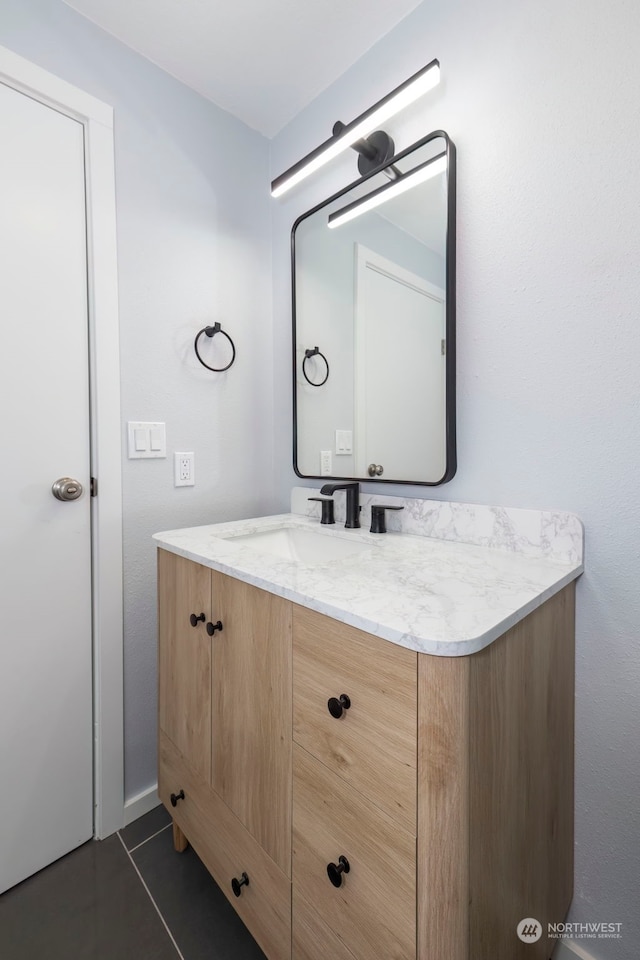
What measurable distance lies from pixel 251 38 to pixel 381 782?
194 cm

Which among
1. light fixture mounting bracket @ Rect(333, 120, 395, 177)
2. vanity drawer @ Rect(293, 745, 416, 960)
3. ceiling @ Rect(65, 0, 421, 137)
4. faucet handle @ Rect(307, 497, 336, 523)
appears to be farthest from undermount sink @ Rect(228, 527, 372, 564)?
ceiling @ Rect(65, 0, 421, 137)

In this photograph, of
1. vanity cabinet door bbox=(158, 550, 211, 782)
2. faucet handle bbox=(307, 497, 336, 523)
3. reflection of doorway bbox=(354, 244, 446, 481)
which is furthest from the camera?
faucet handle bbox=(307, 497, 336, 523)

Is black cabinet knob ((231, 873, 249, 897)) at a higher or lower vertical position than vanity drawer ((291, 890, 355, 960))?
lower

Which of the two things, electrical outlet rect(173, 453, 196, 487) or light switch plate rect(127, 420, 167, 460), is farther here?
electrical outlet rect(173, 453, 196, 487)

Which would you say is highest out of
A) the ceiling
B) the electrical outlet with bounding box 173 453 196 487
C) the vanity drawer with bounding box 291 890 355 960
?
the ceiling

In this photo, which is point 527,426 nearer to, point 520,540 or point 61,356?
point 520,540

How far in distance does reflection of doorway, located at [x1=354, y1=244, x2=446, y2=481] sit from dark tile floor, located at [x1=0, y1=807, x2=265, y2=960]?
1227 mm

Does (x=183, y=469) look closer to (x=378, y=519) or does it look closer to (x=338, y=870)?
(x=378, y=519)

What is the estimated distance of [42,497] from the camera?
1.22 meters

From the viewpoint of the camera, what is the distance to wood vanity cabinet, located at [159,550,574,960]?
59 centimetres

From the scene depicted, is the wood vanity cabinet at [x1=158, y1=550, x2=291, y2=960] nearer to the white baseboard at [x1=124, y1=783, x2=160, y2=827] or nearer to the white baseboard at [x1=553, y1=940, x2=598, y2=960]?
the white baseboard at [x1=124, y1=783, x2=160, y2=827]

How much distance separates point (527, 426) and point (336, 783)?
33.0 inches

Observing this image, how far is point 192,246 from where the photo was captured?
60.1 inches

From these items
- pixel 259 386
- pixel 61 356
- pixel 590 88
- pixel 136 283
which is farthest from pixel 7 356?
pixel 590 88
